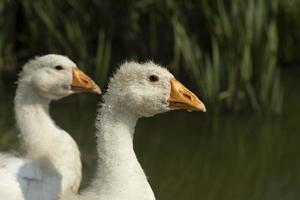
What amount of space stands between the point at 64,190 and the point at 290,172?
11.1ft

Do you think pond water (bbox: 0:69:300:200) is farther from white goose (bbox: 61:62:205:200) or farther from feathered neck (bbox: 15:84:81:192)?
white goose (bbox: 61:62:205:200)

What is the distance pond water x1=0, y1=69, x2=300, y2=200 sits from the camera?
8.77 meters

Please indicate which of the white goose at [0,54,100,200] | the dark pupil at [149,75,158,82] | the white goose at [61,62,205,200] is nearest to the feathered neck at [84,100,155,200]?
the white goose at [61,62,205,200]

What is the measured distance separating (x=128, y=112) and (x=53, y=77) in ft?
6.00

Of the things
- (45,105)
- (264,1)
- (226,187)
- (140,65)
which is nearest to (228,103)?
(264,1)

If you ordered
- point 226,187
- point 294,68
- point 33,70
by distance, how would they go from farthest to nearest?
1. point 294,68
2. point 226,187
3. point 33,70

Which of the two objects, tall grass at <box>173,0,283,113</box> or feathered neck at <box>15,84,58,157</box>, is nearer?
feathered neck at <box>15,84,58,157</box>

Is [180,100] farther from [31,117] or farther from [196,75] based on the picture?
[196,75]

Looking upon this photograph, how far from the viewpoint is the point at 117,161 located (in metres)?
5.57

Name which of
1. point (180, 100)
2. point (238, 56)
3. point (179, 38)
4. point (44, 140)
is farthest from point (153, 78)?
point (179, 38)

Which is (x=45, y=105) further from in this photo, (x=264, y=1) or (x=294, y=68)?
(x=294, y=68)

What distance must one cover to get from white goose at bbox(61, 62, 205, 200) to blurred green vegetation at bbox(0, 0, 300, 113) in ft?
14.6

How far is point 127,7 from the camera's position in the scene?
11.9 meters

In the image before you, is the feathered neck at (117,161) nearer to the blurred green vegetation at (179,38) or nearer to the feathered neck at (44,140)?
the feathered neck at (44,140)
